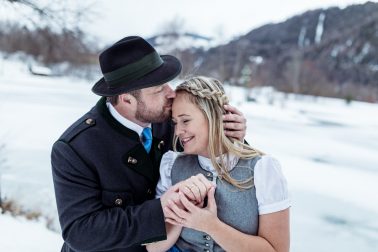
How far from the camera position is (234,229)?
141cm

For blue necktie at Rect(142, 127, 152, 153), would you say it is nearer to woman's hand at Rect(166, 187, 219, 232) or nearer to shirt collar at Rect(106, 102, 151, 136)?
shirt collar at Rect(106, 102, 151, 136)

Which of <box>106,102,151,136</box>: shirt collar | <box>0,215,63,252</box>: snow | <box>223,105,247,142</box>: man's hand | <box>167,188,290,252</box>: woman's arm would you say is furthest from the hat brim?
<box>0,215,63,252</box>: snow

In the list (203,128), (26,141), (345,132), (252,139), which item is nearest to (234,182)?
(203,128)

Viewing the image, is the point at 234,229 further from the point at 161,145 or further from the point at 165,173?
the point at 161,145

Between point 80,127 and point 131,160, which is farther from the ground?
point 80,127

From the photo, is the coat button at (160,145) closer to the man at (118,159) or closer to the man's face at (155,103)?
the man at (118,159)

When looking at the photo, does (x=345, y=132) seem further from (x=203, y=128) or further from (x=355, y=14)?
(x=355, y=14)

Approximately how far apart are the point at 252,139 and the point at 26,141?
537 cm

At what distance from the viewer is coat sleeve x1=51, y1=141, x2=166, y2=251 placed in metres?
1.43

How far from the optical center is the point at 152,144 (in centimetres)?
183

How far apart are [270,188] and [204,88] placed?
17.9 inches

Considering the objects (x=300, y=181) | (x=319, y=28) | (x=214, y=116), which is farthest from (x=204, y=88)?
(x=319, y=28)

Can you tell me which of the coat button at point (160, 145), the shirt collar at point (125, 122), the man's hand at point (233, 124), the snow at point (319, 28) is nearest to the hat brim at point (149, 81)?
the shirt collar at point (125, 122)

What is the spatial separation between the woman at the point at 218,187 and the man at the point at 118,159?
75 mm
